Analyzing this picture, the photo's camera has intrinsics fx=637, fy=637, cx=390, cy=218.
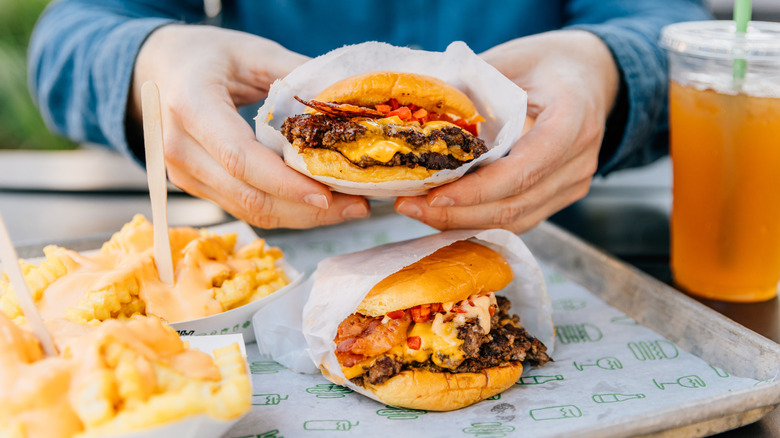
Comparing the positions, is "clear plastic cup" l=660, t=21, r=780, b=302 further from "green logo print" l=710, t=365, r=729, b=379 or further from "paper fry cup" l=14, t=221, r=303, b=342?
"paper fry cup" l=14, t=221, r=303, b=342

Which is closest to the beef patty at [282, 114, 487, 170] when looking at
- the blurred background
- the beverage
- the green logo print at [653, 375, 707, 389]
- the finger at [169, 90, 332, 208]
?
the finger at [169, 90, 332, 208]

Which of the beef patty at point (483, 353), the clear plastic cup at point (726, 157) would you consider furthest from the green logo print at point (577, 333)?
the clear plastic cup at point (726, 157)

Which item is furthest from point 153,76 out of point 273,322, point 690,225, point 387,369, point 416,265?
point 690,225

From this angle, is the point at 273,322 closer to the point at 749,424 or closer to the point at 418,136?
the point at 418,136

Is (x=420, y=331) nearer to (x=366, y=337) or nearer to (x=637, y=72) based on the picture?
(x=366, y=337)

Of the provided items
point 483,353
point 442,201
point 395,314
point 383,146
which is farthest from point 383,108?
point 483,353
